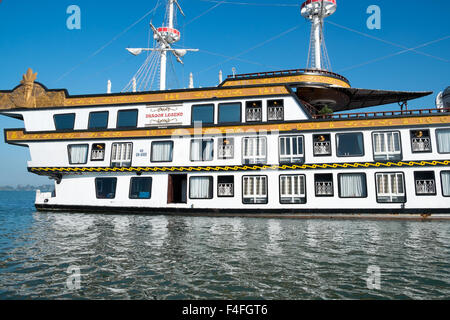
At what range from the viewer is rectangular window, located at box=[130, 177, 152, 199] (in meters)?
19.4

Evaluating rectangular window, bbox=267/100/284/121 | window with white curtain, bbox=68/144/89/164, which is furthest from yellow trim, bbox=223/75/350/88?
window with white curtain, bbox=68/144/89/164

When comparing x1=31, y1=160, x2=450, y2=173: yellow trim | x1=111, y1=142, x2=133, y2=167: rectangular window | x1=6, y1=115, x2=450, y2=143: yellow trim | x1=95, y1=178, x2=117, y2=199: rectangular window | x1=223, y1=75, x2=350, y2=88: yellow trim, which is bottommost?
x1=95, y1=178, x2=117, y2=199: rectangular window

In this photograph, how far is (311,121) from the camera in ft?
58.5

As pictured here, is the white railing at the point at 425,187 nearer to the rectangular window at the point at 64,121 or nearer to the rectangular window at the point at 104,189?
the rectangular window at the point at 104,189

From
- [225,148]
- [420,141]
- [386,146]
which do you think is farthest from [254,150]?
[420,141]

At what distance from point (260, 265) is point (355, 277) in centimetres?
223

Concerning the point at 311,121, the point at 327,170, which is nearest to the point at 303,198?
the point at 327,170

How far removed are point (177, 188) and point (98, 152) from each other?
625 centimetres

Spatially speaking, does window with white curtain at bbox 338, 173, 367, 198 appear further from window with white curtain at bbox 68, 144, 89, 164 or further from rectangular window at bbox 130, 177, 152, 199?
window with white curtain at bbox 68, 144, 89, 164

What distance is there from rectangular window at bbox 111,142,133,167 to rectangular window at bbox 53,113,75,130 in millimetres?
4025

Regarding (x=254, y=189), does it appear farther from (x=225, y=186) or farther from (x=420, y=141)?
(x=420, y=141)
